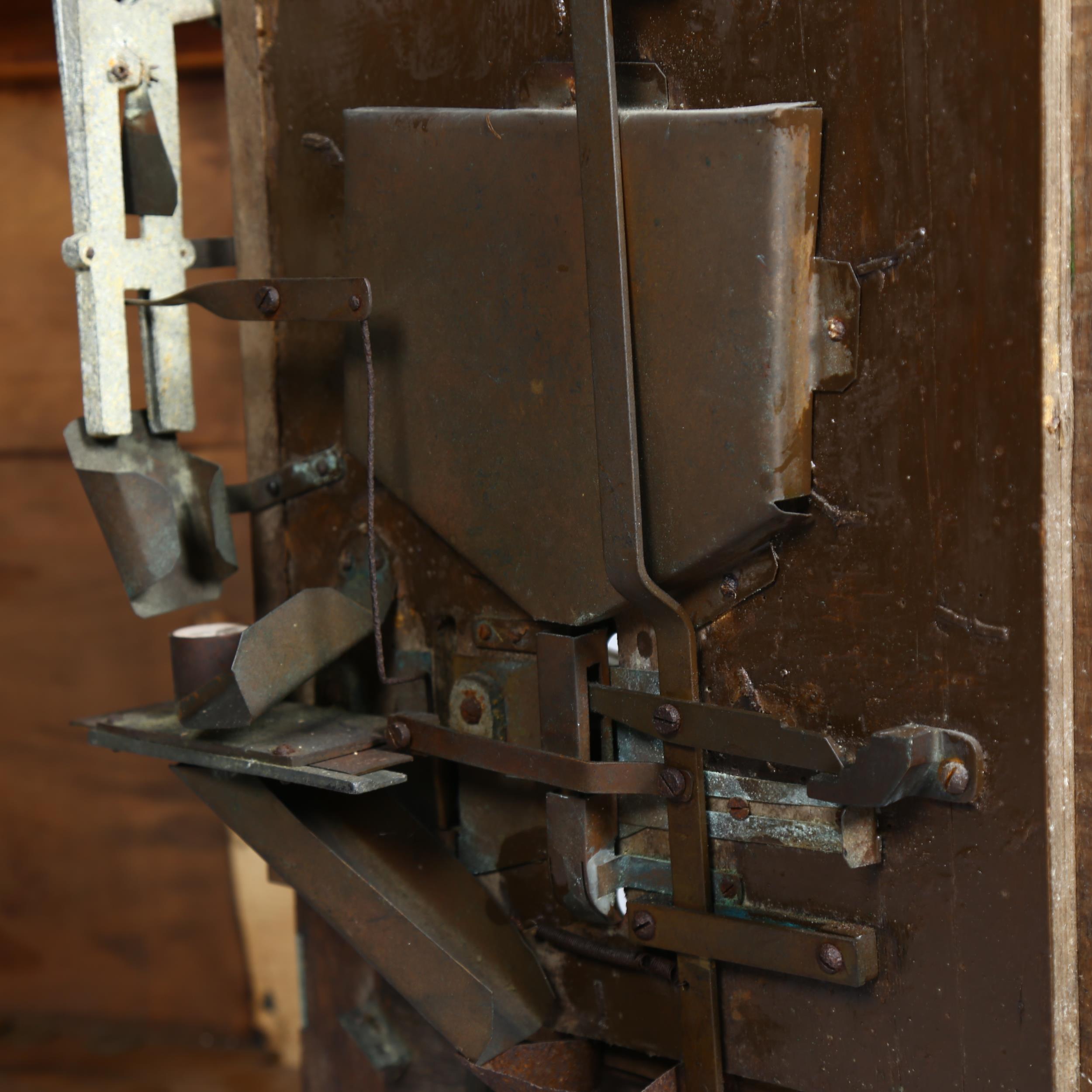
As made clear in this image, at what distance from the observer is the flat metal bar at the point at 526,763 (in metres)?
1.02

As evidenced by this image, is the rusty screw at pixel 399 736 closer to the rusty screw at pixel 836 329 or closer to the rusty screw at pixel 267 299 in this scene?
the rusty screw at pixel 267 299

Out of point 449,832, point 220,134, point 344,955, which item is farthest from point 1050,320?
point 220,134

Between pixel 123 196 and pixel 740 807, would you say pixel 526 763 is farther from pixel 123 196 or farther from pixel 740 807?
pixel 123 196

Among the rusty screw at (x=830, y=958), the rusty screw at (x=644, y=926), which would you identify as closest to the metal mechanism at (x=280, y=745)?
the rusty screw at (x=644, y=926)

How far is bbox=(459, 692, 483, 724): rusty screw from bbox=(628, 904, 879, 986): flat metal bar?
0.22 metres

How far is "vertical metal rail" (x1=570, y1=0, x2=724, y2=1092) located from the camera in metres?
0.95

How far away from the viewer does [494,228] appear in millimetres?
1054

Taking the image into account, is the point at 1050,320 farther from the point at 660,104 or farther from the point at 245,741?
the point at 245,741

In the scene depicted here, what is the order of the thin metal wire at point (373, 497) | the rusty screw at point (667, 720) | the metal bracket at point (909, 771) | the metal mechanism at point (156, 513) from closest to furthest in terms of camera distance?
the metal bracket at point (909, 771), the rusty screw at point (667, 720), the thin metal wire at point (373, 497), the metal mechanism at point (156, 513)

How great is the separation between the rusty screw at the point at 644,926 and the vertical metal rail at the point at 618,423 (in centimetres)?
3

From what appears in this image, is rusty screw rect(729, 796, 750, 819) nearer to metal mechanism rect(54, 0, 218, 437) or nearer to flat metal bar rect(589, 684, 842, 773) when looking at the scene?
flat metal bar rect(589, 684, 842, 773)

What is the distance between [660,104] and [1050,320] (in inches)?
12.8

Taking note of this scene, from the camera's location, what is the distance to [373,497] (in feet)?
3.72

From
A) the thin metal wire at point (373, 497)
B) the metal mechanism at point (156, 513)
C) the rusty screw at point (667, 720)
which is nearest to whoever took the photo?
the rusty screw at point (667, 720)
